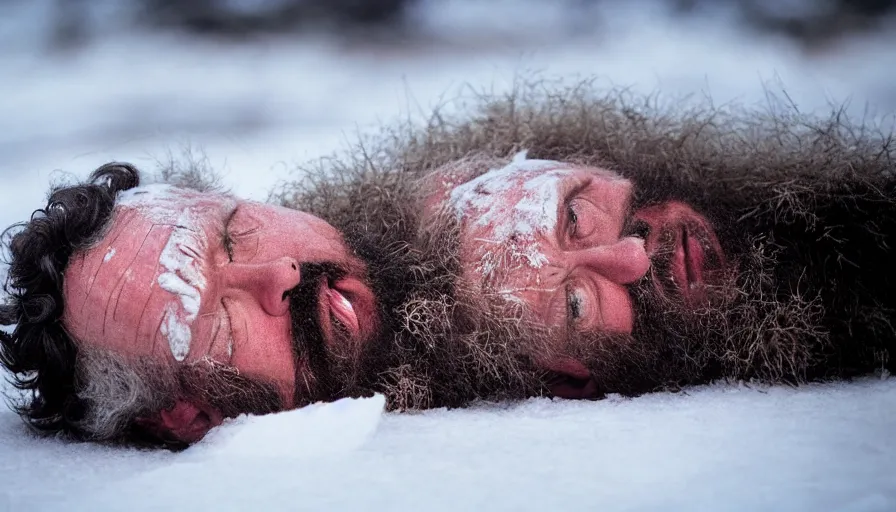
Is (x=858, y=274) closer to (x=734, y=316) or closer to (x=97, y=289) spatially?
(x=734, y=316)

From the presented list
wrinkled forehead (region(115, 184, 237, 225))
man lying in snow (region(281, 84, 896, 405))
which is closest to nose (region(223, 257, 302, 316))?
wrinkled forehead (region(115, 184, 237, 225))

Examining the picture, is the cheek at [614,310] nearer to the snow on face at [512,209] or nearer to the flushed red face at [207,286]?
the snow on face at [512,209]

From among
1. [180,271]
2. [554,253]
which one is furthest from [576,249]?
[180,271]

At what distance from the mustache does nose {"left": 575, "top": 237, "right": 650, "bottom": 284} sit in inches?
15.4

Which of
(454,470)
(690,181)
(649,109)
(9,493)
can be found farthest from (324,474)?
(649,109)

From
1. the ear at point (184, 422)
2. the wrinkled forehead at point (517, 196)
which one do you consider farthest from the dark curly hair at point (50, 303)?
the wrinkled forehead at point (517, 196)

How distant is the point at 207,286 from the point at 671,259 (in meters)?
0.73

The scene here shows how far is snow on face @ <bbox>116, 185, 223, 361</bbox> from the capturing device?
3.32ft

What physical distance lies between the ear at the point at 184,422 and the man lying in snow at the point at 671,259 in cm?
32

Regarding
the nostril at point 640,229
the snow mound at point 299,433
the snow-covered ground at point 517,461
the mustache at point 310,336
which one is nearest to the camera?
the snow-covered ground at point 517,461

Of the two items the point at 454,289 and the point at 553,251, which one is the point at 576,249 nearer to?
the point at 553,251

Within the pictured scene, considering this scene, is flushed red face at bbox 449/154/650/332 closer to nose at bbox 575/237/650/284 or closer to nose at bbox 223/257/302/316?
nose at bbox 575/237/650/284

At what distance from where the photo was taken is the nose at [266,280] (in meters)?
1.06

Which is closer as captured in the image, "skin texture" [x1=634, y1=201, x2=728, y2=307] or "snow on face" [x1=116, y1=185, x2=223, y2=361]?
"snow on face" [x1=116, y1=185, x2=223, y2=361]
